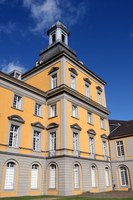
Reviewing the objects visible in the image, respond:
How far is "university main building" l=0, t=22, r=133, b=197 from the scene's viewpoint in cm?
2092

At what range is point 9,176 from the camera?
19672 mm

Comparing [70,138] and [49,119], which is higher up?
[49,119]

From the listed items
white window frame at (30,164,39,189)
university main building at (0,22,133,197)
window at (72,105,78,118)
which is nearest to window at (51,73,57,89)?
university main building at (0,22,133,197)

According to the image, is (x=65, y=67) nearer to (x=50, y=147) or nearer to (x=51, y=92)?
(x=51, y=92)

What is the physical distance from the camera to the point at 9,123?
2106 cm

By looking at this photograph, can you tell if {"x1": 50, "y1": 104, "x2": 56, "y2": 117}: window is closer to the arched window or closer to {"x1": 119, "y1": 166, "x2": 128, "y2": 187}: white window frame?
the arched window

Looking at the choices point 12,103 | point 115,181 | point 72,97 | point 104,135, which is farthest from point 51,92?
point 115,181

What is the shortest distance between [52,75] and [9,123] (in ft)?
33.8

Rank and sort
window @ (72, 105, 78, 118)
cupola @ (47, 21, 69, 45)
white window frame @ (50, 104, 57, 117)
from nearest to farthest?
white window frame @ (50, 104, 57, 117), window @ (72, 105, 78, 118), cupola @ (47, 21, 69, 45)

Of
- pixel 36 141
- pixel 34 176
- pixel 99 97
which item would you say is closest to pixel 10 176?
pixel 34 176

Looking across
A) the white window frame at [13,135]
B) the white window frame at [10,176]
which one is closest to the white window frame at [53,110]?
the white window frame at [13,135]

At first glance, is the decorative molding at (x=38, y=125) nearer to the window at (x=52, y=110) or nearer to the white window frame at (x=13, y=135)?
the window at (x=52, y=110)

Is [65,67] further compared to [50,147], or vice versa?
[65,67]

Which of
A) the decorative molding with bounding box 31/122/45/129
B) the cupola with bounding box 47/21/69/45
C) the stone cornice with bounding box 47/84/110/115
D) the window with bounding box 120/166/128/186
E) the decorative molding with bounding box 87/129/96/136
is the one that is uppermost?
the cupola with bounding box 47/21/69/45
